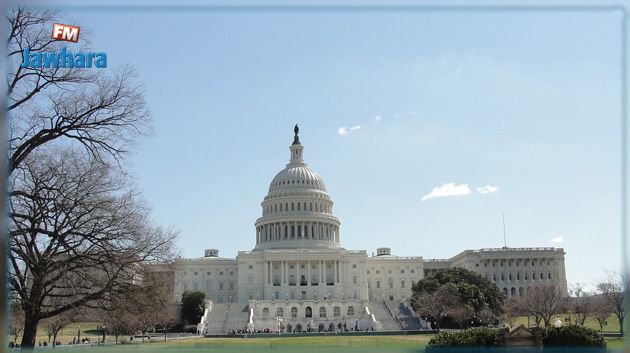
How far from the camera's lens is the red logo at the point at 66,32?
1889 centimetres

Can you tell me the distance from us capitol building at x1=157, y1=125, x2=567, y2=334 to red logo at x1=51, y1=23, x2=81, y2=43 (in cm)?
10813

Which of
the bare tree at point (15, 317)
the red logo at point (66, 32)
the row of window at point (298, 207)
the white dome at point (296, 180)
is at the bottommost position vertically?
the bare tree at point (15, 317)

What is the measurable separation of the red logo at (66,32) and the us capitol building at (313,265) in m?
108

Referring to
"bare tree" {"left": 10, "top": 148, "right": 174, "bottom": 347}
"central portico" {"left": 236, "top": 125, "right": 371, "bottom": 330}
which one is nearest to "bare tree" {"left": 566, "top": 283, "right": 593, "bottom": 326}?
"central portico" {"left": 236, "top": 125, "right": 371, "bottom": 330}

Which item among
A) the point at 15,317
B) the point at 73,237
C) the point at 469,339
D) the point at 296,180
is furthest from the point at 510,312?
the point at 73,237

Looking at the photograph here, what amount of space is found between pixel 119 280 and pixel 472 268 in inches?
5256

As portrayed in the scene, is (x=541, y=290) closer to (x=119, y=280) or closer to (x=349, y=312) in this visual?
(x=349, y=312)

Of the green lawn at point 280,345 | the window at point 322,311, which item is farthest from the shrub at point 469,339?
the window at point 322,311

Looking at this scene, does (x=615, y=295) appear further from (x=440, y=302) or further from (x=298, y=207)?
(x=298, y=207)

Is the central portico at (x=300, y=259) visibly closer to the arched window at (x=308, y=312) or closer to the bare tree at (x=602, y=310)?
the arched window at (x=308, y=312)

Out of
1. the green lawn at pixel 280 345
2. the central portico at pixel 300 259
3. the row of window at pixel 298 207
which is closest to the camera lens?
the green lawn at pixel 280 345

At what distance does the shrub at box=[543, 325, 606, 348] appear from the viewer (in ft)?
103

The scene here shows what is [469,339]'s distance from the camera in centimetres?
3281

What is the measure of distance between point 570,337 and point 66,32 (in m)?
24.8
